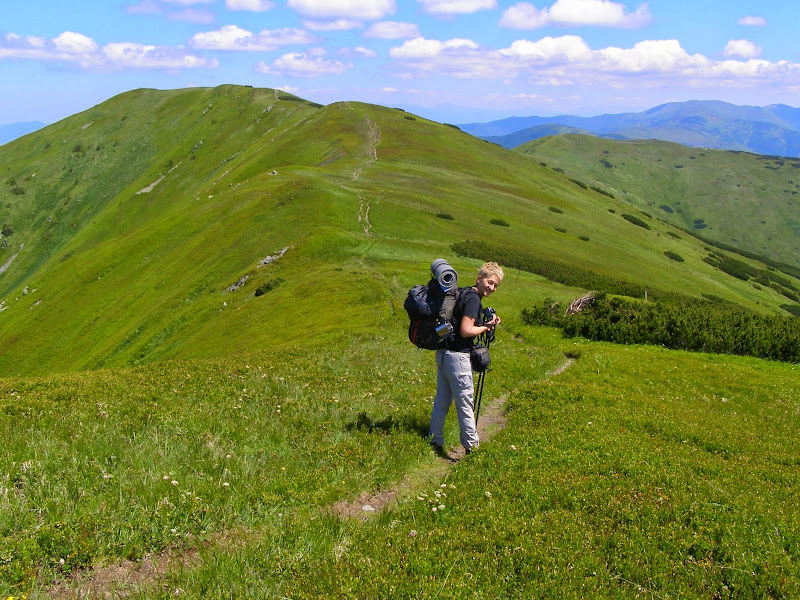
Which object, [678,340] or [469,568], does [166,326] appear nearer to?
[678,340]

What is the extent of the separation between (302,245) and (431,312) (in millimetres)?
39828

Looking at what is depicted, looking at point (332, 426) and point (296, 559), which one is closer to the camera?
point (296, 559)

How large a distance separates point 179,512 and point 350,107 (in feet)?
486

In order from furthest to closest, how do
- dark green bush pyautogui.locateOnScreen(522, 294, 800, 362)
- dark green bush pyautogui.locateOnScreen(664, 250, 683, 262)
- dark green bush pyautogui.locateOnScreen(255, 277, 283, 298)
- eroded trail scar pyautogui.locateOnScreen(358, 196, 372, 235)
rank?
dark green bush pyautogui.locateOnScreen(664, 250, 683, 262) → eroded trail scar pyautogui.locateOnScreen(358, 196, 372, 235) → dark green bush pyautogui.locateOnScreen(255, 277, 283, 298) → dark green bush pyautogui.locateOnScreen(522, 294, 800, 362)

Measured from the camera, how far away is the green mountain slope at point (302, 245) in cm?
3944

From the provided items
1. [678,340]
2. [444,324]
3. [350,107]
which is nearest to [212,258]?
[678,340]

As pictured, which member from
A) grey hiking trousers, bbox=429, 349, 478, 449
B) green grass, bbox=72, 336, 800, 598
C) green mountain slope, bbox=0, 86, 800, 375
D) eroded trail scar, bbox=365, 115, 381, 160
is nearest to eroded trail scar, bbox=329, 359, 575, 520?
green grass, bbox=72, 336, 800, 598

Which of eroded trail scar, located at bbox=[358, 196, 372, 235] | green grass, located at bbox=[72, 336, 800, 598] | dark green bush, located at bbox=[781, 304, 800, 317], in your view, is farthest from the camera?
dark green bush, located at bbox=[781, 304, 800, 317]

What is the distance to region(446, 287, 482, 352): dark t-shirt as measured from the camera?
32.4 feet

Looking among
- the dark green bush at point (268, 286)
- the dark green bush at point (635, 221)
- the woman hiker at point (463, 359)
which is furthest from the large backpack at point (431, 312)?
the dark green bush at point (635, 221)

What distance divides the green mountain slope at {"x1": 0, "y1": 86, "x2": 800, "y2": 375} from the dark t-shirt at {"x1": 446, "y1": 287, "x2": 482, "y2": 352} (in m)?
17.7

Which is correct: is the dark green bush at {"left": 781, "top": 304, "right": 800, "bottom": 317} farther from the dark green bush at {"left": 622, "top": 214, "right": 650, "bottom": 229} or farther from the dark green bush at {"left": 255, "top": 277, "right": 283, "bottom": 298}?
the dark green bush at {"left": 255, "top": 277, "right": 283, "bottom": 298}

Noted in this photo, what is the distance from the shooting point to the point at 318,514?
7363 mm

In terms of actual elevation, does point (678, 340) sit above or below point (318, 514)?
below
